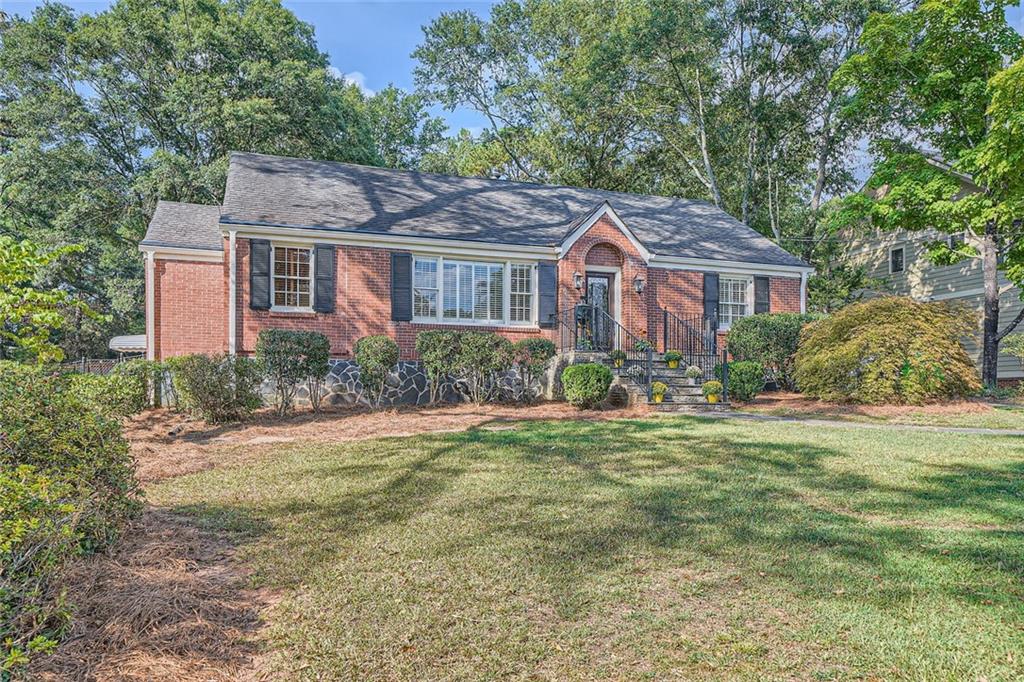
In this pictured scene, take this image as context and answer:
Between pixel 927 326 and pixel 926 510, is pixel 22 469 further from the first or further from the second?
pixel 927 326

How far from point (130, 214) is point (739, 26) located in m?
23.9

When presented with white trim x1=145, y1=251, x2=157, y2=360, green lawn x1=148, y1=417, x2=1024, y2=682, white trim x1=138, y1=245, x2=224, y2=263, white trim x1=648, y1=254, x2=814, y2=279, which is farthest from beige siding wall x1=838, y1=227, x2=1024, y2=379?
white trim x1=145, y1=251, x2=157, y2=360

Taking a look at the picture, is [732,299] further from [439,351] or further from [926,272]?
[926,272]

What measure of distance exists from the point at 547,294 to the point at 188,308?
887 centimetres

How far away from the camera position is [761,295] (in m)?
16.8

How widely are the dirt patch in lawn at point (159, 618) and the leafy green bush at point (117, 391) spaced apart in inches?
194

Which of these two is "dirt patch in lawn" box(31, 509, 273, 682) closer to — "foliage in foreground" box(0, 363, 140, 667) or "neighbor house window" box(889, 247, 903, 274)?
"foliage in foreground" box(0, 363, 140, 667)

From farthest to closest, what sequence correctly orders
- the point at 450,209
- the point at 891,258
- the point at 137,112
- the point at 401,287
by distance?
the point at 891,258
the point at 137,112
the point at 450,209
the point at 401,287

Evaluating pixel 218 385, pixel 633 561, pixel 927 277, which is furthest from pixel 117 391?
pixel 927 277

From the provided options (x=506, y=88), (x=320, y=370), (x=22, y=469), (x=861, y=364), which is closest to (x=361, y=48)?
(x=506, y=88)

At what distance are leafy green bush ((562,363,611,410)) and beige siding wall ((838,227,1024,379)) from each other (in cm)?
1201

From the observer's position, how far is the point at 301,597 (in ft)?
11.5

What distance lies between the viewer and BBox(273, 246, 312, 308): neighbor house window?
13078 mm

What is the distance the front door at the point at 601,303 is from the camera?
15047mm
